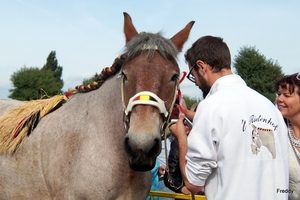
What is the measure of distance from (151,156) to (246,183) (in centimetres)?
74

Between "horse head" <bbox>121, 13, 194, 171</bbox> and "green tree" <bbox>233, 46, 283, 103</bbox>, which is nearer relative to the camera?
"horse head" <bbox>121, 13, 194, 171</bbox>

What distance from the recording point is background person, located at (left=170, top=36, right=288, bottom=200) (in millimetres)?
1849

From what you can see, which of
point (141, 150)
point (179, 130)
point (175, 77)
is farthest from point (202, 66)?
point (141, 150)

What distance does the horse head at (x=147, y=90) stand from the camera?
2.29 metres

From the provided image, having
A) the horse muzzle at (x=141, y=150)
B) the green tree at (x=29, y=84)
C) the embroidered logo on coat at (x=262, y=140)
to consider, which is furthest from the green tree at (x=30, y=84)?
the embroidered logo on coat at (x=262, y=140)

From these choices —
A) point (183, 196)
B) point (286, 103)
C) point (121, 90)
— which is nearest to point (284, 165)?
point (286, 103)

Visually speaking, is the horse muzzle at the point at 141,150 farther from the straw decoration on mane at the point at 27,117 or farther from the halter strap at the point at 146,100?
the straw decoration on mane at the point at 27,117

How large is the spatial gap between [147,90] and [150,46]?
1.51 ft

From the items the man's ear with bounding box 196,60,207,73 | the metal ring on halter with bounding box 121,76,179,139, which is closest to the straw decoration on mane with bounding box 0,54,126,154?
the metal ring on halter with bounding box 121,76,179,139

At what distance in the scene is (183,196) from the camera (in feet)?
11.6

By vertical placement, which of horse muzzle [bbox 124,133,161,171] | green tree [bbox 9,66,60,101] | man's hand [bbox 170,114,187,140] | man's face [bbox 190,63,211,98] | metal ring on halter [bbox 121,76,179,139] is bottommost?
horse muzzle [bbox 124,133,161,171]

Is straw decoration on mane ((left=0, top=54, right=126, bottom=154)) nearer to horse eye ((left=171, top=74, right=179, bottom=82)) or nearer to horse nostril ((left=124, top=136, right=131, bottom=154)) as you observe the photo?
horse eye ((left=171, top=74, right=179, bottom=82))

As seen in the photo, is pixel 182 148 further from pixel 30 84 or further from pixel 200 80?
pixel 30 84

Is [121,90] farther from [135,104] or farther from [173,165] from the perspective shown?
[173,165]
